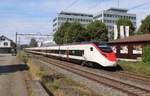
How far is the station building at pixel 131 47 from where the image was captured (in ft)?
148

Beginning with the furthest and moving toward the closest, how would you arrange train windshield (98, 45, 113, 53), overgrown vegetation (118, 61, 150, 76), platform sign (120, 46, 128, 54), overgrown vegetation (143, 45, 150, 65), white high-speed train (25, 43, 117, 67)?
platform sign (120, 46, 128, 54), overgrown vegetation (143, 45, 150, 65), train windshield (98, 45, 113, 53), white high-speed train (25, 43, 117, 67), overgrown vegetation (118, 61, 150, 76)

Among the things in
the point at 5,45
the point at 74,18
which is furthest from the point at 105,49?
the point at 74,18

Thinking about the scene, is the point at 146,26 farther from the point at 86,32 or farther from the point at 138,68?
the point at 138,68

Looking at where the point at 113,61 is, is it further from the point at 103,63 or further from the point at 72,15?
the point at 72,15

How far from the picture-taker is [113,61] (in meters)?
31.8

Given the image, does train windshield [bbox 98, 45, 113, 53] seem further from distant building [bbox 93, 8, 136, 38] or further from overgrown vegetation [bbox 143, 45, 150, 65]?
distant building [bbox 93, 8, 136, 38]

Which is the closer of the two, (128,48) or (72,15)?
(128,48)

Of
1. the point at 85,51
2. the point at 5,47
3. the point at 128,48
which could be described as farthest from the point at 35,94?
the point at 5,47

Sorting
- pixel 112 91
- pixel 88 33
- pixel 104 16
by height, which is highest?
pixel 104 16

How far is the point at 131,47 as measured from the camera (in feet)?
157

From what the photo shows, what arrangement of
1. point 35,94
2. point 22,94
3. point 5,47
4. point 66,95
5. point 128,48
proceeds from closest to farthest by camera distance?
point 35,94, point 22,94, point 66,95, point 128,48, point 5,47

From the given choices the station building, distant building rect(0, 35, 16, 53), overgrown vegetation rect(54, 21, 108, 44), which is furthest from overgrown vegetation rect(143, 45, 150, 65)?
distant building rect(0, 35, 16, 53)

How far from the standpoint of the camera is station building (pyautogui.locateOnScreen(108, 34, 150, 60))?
45.1 m

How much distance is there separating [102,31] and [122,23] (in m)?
6.25
